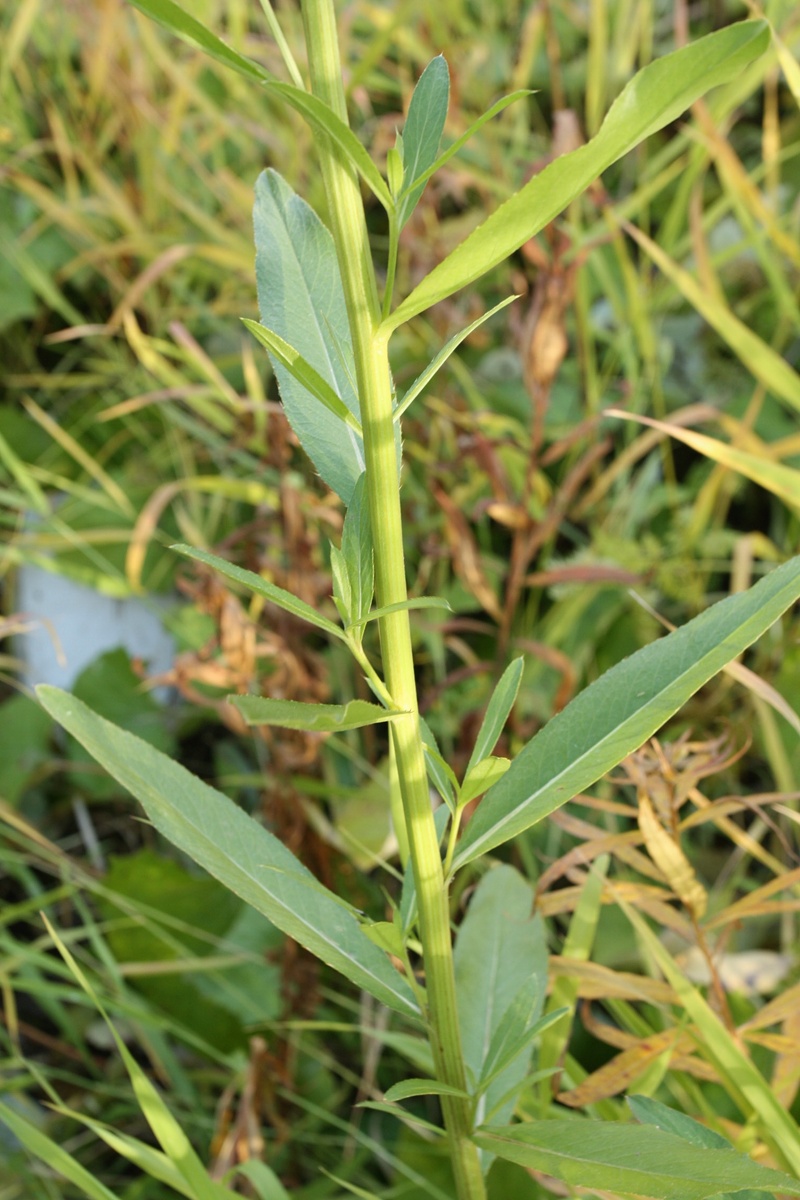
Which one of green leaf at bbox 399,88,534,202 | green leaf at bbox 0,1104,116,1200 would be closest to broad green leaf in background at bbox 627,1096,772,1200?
green leaf at bbox 0,1104,116,1200

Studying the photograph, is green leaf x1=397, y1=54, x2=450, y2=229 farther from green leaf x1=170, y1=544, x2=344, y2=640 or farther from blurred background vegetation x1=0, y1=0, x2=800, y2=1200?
blurred background vegetation x1=0, y1=0, x2=800, y2=1200

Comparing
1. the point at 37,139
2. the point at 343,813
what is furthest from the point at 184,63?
the point at 343,813

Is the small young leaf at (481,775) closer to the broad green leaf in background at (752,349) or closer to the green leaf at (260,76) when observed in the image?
the green leaf at (260,76)

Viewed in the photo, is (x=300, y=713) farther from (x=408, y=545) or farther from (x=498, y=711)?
(x=408, y=545)

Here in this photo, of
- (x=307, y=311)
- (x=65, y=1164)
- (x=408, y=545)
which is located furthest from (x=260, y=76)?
(x=408, y=545)

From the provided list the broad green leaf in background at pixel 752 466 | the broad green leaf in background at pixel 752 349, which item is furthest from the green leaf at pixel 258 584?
the broad green leaf in background at pixel 752 349

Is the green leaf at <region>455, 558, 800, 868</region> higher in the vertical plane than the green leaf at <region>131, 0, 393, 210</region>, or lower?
lower
